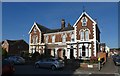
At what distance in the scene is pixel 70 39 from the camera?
145ft

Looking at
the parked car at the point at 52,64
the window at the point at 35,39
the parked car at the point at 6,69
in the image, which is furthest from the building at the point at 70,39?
the parked car at the point at 6,69

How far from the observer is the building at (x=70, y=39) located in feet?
131

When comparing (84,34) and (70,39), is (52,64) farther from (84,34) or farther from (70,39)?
(70,39)

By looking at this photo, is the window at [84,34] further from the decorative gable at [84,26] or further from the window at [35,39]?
the window at [35,39]

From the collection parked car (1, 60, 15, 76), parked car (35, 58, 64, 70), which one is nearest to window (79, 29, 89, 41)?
parked car (35, 58, 64, 70)

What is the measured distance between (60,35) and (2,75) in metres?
30.2

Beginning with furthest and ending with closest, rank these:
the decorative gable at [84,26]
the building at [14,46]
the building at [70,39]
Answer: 1. the building at [14,46]
2. the decorative gable at [84,26]
3. the building at [70,39]

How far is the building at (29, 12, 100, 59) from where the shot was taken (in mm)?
39969

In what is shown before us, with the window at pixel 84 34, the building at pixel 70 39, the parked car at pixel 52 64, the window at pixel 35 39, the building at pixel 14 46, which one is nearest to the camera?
the parked car at pixel 52 64

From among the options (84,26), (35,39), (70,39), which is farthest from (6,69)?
(35,39)

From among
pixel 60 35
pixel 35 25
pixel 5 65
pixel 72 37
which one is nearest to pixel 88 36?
pixel 72 37

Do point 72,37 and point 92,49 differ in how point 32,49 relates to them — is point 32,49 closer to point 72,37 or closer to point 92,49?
point 72,37

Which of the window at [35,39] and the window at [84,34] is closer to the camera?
the window at [84,34]

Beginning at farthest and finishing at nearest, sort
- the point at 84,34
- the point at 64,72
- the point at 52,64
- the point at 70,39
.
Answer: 1. the point at 70,39
2. the point at 84,34
3. the point at 52,64
4. the point at 64,72
